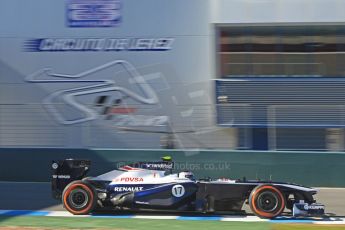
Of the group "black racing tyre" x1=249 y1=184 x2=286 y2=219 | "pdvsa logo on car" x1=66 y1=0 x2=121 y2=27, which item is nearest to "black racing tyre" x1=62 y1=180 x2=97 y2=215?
"black racing tyre" x1=249 y1=184 x2=286 y2=219

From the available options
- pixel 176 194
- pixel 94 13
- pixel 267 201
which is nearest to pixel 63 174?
pixel 176 194

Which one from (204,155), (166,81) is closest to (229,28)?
(166,81)

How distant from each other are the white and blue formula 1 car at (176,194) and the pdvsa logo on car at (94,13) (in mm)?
8789

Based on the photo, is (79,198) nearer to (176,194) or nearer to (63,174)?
(63,174)

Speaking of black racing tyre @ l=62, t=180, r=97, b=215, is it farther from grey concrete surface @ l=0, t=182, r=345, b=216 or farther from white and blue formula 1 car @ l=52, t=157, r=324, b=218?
grey concrete surface @ l=0, t=182, r=345, b=216

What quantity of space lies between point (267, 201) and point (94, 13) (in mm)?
10233

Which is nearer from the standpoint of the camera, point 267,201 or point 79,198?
point 267,201

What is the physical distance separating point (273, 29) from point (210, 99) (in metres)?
2.56

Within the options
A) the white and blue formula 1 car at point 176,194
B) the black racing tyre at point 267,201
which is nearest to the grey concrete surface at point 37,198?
the white and blue formula 1 car at point 176,194

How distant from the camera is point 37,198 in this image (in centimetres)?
1248

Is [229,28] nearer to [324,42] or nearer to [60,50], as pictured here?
[324,42]

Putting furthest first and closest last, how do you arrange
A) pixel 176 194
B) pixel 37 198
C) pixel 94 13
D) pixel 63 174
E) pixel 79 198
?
pixel 94 13
pixel 37 198
pixel 63 174
pixel 79 198
pixel 176 194

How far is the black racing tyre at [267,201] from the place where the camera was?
31.9 ft

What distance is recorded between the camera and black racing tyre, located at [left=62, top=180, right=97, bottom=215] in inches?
396
